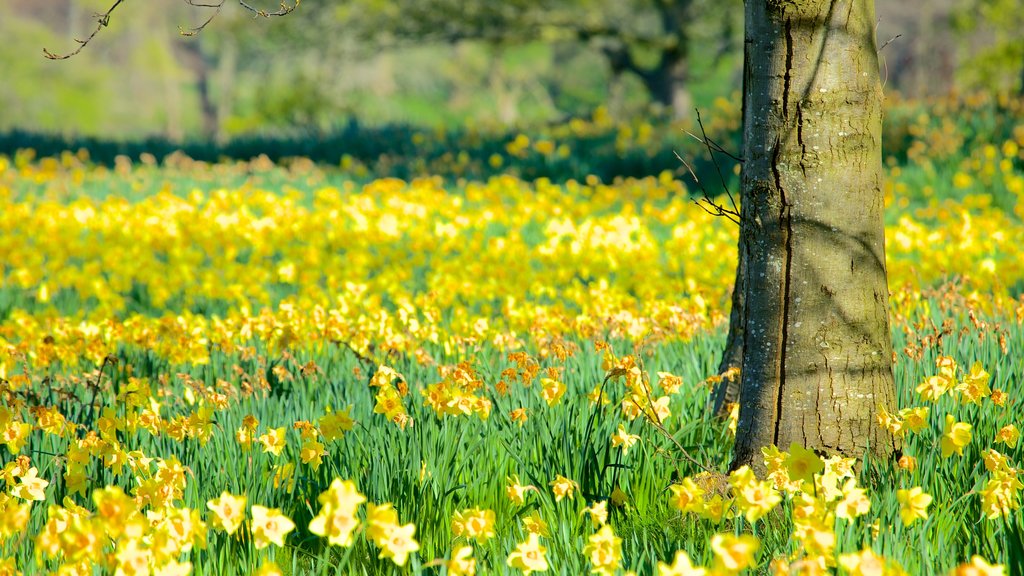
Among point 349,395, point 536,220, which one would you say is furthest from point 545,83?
point 349,395

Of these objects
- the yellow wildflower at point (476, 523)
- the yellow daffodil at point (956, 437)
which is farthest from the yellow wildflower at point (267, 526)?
the yellow daffodil at point (956, 437)

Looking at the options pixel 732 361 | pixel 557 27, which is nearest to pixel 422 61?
pixel 557 27

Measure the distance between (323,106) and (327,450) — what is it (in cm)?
2253

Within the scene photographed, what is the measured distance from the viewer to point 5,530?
170cm

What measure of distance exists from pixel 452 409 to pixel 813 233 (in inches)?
40.2

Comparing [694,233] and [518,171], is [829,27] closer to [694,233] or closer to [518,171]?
[694,233]

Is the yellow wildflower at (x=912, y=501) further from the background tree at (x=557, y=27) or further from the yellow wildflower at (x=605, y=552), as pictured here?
the background tree at (x=557, y=27)

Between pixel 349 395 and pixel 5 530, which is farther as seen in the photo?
pixel 349 395

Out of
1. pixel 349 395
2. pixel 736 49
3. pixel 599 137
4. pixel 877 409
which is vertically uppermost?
pixel 736 49

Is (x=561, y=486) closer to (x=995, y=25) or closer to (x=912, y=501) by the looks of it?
(x=912, y=501)

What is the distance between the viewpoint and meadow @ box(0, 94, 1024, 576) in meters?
1.87

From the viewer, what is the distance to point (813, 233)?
2.38 meters

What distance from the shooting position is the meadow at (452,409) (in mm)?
1872

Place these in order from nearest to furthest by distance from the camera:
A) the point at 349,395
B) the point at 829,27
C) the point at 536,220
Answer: the point at 829,27 < the point at 349,395 < the point at 536,220
